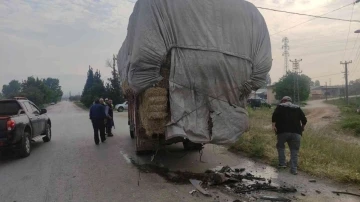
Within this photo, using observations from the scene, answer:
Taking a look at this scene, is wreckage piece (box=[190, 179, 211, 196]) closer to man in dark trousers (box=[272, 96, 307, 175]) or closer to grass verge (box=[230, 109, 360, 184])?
man in dark trousers (box=[272, 96, 307, 175])

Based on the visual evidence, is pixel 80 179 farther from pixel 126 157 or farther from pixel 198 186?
pixel 198 186

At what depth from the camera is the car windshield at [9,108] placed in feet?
35.8

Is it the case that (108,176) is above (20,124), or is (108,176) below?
below

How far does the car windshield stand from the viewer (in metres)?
10.9

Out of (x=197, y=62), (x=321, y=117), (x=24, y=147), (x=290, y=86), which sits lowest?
(x=321, y=117)

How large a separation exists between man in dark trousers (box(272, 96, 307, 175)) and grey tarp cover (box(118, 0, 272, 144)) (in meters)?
1.19

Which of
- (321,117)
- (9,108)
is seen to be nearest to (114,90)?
(321,117)

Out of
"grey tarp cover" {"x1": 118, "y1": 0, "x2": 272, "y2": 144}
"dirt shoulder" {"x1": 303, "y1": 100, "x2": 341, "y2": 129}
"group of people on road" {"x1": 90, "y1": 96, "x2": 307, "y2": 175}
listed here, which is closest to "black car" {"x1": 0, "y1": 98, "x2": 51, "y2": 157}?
"grey tarp cover" {"x1": 118, "y1": 0, "x2": 272, "y2": 144}

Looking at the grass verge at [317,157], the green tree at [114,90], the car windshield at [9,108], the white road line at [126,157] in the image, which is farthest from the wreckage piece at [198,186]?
the green tree at [114,90]

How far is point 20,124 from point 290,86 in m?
58.4

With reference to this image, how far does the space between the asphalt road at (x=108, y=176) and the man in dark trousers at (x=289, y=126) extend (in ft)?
1.85

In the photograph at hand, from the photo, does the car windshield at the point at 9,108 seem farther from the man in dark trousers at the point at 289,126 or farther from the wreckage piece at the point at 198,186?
the man in dark trousers at the point at 289,126

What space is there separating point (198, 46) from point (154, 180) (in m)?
2.92

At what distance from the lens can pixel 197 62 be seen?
6.79 m
